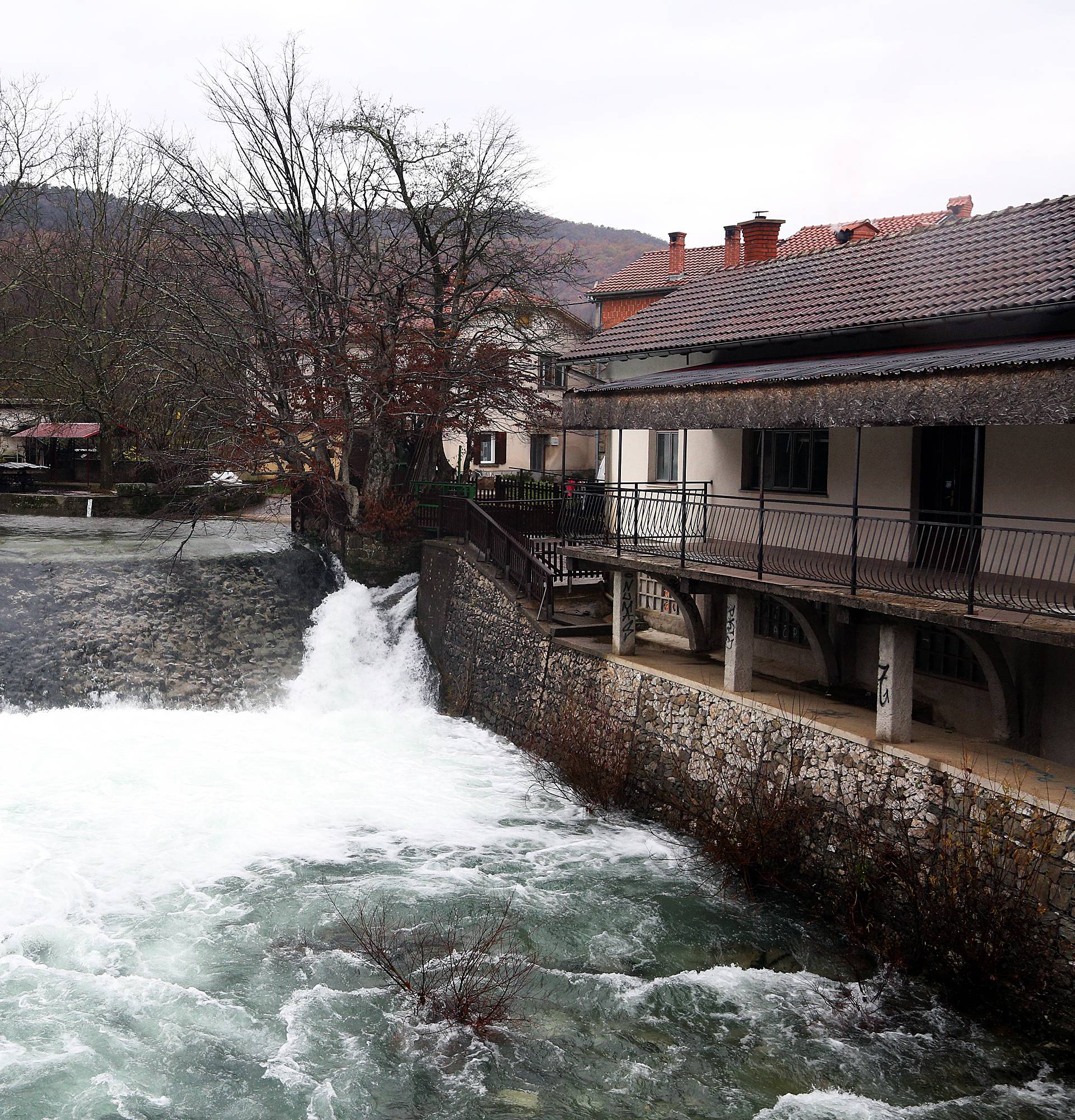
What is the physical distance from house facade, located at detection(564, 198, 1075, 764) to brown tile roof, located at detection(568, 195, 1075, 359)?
0.05 meters

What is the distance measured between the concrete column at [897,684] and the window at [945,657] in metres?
1.32

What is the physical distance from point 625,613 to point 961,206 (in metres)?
35.1

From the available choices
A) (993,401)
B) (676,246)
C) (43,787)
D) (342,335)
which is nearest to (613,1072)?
(993,401)

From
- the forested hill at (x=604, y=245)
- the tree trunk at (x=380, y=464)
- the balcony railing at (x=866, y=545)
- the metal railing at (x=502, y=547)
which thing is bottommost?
the metal railing at (x=502, y=547)

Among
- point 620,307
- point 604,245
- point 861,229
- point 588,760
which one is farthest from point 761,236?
point 604,245

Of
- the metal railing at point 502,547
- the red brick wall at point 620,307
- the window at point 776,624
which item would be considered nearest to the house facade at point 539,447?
the red brick wall at point 620,307

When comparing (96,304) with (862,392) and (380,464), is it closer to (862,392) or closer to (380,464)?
(380,464)

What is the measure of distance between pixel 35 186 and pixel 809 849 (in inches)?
1206

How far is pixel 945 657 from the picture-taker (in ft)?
44.7

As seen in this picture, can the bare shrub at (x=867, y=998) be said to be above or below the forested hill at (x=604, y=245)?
below

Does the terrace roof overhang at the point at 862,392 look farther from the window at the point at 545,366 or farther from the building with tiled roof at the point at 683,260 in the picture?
the building with tiled roof at the point at 683,260

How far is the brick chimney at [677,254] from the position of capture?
151 ft

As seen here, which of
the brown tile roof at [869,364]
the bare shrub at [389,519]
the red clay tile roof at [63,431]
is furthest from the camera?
the red clay tile roof at [63,431]

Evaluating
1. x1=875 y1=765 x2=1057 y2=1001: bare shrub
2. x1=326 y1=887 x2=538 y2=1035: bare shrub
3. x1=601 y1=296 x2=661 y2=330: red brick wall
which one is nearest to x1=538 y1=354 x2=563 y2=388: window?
x1=326 y1=887 x2=538 y2=1035: bare shrub
